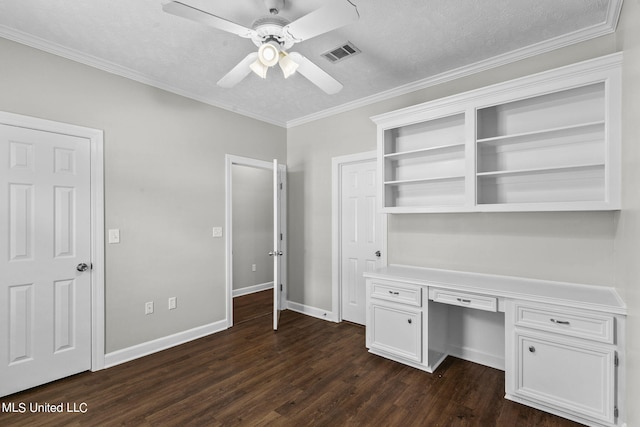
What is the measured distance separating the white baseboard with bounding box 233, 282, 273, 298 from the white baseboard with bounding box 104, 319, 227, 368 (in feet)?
5.34

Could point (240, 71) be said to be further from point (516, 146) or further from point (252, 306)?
point (252, 306)

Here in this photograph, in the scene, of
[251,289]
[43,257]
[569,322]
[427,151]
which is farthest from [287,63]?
[251,289]

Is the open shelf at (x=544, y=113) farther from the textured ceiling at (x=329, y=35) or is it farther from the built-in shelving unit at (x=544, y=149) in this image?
the textured ceiling at (x=329, y=35)

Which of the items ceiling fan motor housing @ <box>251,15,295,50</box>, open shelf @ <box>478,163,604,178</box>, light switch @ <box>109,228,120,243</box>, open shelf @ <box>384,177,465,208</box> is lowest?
light switch @ <box>109,228,120,243</box>

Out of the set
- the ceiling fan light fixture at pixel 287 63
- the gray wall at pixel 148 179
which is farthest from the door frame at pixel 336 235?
the ceiling fan light fixture at pixel 287 63

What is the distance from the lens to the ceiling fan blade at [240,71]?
6.97 feet

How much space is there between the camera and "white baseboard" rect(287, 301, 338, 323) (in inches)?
160

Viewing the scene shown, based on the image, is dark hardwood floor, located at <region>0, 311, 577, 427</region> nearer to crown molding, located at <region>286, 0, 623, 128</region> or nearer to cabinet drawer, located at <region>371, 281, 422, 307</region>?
cabinet drawer, located at <region>371, 281, 422, 307</region>

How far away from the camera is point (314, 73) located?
2223 millimetres

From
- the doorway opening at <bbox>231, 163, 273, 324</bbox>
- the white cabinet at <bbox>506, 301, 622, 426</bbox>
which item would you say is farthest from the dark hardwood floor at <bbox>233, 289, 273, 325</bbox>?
the white cabinet at <bbox>506, 301, 622, 426</bbox>

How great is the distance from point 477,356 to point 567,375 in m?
0.90

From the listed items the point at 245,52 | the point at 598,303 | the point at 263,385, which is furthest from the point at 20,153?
the point at 598,303

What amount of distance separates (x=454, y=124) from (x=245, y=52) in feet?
6.70

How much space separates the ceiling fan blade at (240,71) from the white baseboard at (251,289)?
390 centimetres
